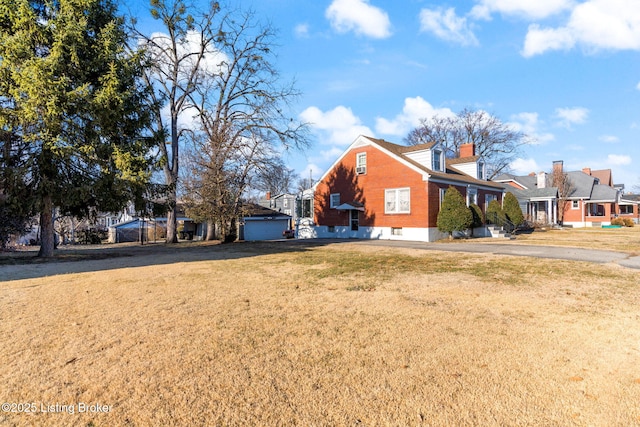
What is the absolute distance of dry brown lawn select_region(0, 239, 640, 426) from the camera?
9.45 feet

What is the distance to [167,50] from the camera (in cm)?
2647

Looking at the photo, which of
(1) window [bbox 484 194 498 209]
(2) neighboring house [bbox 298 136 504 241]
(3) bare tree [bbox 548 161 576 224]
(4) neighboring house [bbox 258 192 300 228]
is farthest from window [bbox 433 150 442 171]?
(4) neighboring house [bbox 258 192 300 228]

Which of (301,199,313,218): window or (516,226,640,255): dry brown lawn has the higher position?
(301,199,313,218): window

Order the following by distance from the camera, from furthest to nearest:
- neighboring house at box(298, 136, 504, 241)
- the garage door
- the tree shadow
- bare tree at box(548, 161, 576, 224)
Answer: bare tree at box(548, 161, 576, 224) < the garage door < the tree shadow < neighboring house at box(298, 136, 504, 241)

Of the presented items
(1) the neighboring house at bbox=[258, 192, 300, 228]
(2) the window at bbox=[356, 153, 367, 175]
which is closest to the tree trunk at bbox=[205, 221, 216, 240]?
(2) the window at bbox=[356, 153, 367, 175]

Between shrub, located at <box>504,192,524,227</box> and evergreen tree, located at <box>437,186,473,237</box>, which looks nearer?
evergreen tree, located at <box>437,186,473,237</box>

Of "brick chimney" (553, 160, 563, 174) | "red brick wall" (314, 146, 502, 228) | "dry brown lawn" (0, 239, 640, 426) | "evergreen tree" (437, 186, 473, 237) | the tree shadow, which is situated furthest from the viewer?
"brick chimney" (553, 160, 563, 174)

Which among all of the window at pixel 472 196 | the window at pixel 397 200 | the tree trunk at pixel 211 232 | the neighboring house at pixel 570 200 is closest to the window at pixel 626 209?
the neighboring house at pixel 570 200

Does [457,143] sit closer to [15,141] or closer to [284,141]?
[284,141]

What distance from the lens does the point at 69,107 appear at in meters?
13.5

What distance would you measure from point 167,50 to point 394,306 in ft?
91.2

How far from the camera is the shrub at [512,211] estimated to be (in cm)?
2586

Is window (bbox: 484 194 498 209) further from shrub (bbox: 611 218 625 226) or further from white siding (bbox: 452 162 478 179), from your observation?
shrub (bbox: 611 218 625 226)

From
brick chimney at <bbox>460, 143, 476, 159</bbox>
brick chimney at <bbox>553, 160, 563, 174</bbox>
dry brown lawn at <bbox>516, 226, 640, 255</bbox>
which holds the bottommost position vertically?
dry brown lawn at <bbox>516, 226, 640, 255</bbox>
